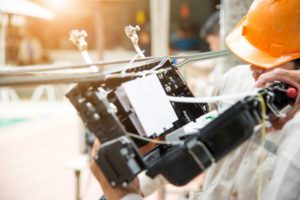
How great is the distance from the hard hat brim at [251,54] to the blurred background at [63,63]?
367mm

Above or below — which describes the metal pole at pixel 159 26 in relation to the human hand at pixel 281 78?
above

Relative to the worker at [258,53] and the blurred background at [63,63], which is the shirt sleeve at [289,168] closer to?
the worker at [258,53]

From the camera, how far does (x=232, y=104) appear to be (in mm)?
771

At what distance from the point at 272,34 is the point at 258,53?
8 centimetres

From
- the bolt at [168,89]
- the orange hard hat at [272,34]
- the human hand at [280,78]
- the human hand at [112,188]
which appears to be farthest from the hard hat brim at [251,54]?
the human hand at [112,188]

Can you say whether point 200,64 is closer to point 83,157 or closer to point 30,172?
point 83,157

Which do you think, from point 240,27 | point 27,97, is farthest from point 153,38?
point 27,97

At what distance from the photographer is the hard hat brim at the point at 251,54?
3.77ft

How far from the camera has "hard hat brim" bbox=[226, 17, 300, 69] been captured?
1.15 meters

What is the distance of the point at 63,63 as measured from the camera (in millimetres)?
4863

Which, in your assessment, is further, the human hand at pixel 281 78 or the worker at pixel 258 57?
the worker at pixel 258 57

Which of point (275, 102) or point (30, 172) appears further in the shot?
point (30, 172)

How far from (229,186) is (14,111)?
593 cm

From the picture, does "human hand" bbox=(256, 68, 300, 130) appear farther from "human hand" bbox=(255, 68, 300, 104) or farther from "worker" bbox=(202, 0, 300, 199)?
"worker" bbox=(202, 0, 300, 199)
